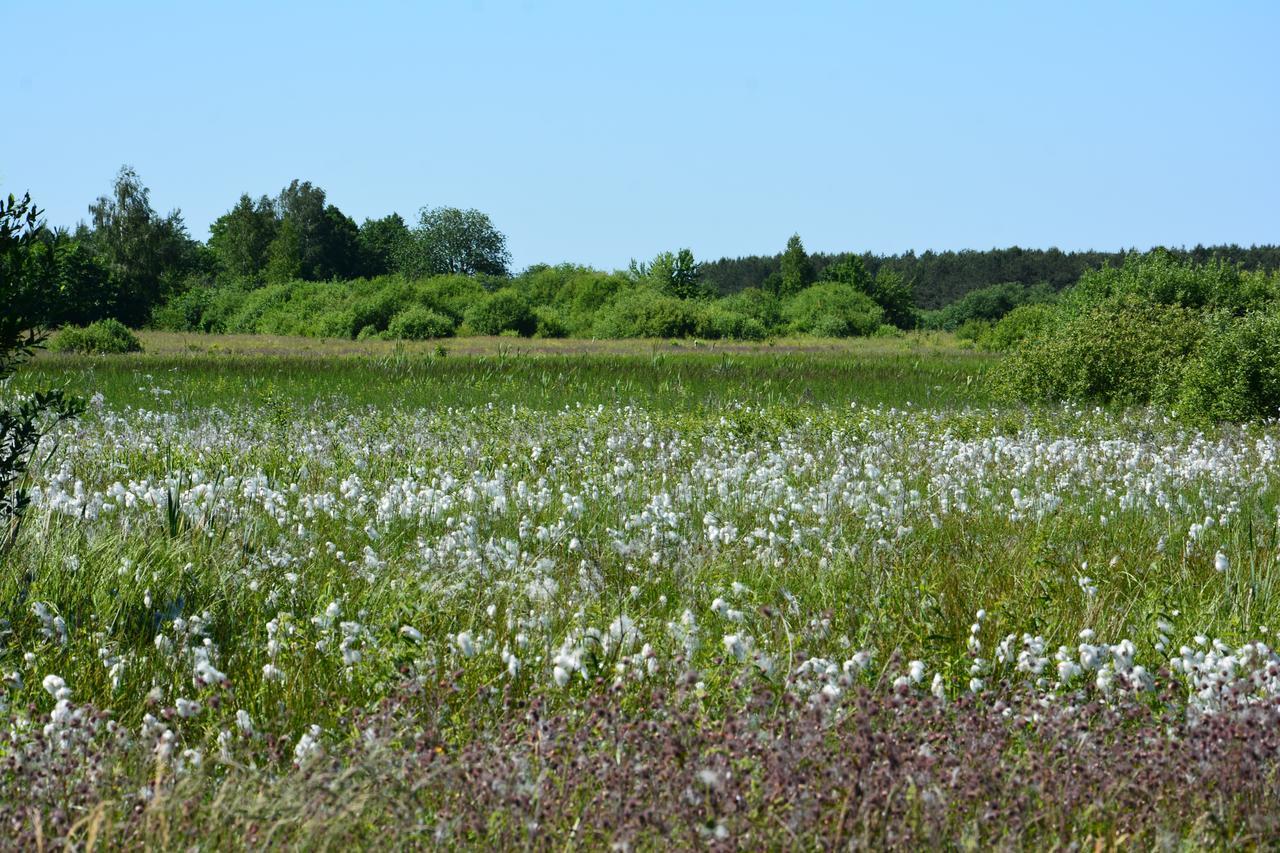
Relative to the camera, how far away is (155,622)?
4.75m

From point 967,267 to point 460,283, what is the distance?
60796 mm

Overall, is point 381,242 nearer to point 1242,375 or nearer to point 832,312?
point 832,312

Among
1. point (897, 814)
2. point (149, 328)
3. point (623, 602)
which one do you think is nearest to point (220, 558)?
point (623, 602)

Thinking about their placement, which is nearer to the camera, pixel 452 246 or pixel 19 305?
pixel 19 305

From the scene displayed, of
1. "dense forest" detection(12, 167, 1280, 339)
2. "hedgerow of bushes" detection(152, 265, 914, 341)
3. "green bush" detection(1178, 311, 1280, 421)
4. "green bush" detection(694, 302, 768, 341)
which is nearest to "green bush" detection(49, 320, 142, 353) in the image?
"dense forest" detection(12, 167, 1280, 339)

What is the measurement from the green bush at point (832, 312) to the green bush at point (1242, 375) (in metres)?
49.8

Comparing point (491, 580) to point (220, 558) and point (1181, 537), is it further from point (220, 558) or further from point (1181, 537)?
point (1181, 537)

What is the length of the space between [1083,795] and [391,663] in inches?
84.3

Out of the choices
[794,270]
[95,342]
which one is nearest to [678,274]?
[794,270]

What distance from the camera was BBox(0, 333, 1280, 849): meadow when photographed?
9.11 ft

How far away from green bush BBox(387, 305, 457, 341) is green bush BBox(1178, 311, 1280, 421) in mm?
40331

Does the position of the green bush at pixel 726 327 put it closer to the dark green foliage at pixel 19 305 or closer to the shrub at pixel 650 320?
the shrub at pixel 650 320

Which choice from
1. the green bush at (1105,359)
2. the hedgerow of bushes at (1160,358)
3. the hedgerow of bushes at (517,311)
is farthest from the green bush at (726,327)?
the green bush at (1105,359)

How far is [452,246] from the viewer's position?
111 metres
